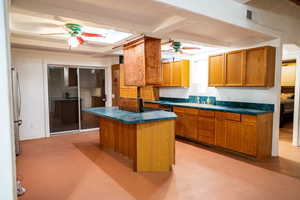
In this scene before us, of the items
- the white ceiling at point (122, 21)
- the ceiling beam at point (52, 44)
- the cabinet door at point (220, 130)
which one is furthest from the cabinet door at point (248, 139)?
the ceiling beam at point (52, 44)

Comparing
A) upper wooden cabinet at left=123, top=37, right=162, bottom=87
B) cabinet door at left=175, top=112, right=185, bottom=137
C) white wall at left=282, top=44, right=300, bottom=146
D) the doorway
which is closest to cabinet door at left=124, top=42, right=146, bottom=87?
upper wooden cabinet at left=123, top=37, right=162, bottom=87

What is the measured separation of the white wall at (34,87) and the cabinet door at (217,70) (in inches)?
165

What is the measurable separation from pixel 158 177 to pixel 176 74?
11.6ft

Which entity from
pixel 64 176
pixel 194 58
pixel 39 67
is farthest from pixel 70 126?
pixel 194 58

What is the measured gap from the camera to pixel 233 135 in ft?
12.3

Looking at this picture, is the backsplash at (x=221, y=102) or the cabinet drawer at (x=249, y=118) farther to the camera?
the backsplash at (x=221, y=102)

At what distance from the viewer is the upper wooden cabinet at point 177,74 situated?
5.54 meters

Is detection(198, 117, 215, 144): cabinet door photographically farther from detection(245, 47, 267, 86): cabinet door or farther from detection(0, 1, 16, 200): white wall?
detection(0, 1, 16, 200): white wall

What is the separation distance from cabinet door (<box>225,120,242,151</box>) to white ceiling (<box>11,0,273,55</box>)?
174 centimetres

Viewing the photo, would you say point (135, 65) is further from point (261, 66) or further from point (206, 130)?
point (261, 66)

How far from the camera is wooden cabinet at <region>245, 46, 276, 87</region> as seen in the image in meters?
3.53

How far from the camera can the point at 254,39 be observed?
150 inches

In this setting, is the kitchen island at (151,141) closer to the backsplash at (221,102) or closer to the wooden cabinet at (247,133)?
the wooden cabinet at (247,133)

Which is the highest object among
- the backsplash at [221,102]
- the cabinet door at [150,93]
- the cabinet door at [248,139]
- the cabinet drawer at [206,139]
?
the cabinet door at [150,93]
